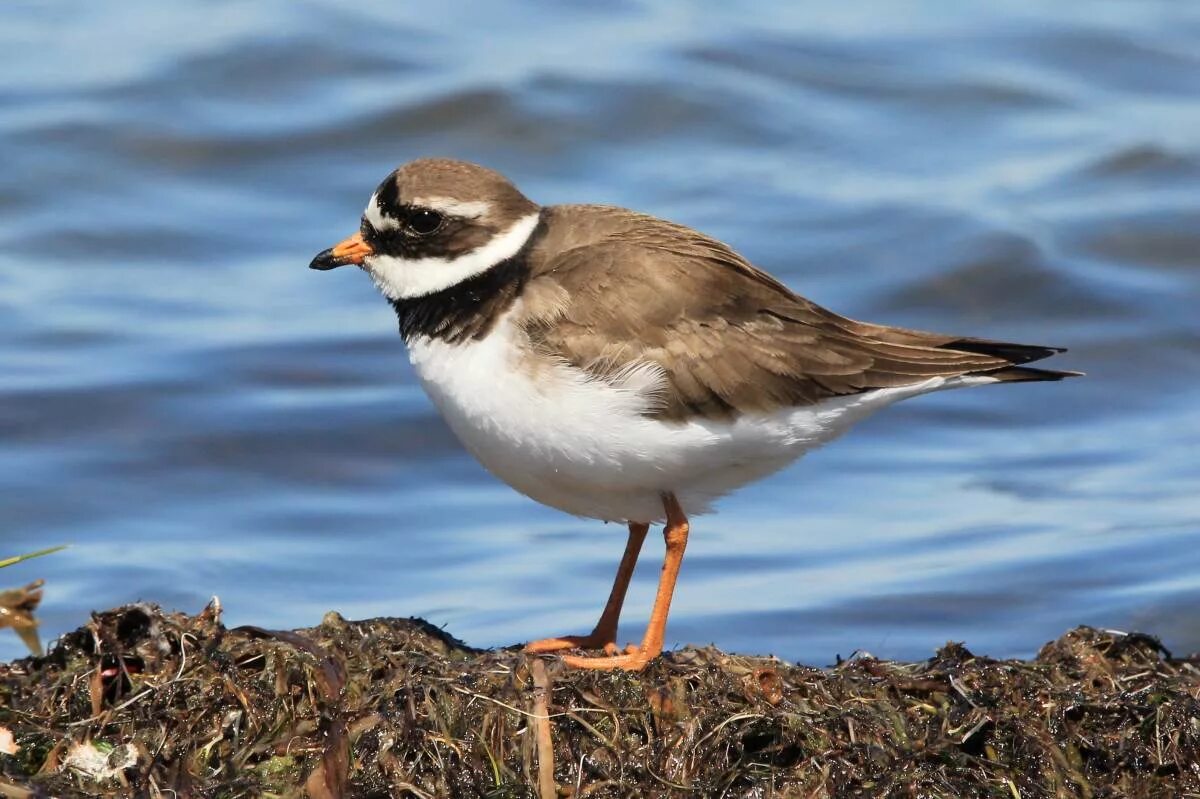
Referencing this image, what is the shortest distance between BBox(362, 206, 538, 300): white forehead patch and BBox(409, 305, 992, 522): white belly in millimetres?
256

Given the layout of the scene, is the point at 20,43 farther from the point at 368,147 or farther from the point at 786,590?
the point at 786,590

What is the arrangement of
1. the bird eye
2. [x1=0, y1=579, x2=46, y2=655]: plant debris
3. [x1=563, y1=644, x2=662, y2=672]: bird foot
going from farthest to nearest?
1. the bird eye
2. [x1=0, y1=579, x2=46, y2=655]: plant debris
3. [x1=563, y1=644, x2=662, y2=672]: bird foot

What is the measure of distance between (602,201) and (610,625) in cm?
808

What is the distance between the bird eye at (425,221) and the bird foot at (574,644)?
69.5 inches

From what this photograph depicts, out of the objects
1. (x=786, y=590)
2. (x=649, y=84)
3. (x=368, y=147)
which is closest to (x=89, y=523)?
(x=786, y=590)


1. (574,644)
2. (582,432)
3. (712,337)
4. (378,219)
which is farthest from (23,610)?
(712,337)

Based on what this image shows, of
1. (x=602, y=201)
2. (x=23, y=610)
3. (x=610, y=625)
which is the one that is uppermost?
(x=602, y=201)

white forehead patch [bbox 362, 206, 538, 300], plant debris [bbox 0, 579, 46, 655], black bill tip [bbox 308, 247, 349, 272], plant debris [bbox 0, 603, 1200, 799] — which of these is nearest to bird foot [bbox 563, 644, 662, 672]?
plant debris [bbox 0, 603, 1200, 799]

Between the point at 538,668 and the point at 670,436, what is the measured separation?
1.15 meters

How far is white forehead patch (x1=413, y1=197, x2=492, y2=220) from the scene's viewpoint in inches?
287

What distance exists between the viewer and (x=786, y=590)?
34.9 ft

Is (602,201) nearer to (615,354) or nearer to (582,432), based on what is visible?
(615,354)

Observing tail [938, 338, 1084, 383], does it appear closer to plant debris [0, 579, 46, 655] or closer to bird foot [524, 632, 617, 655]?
bird foot [524, 632, 617, 655]

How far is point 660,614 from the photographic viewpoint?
283 inches
